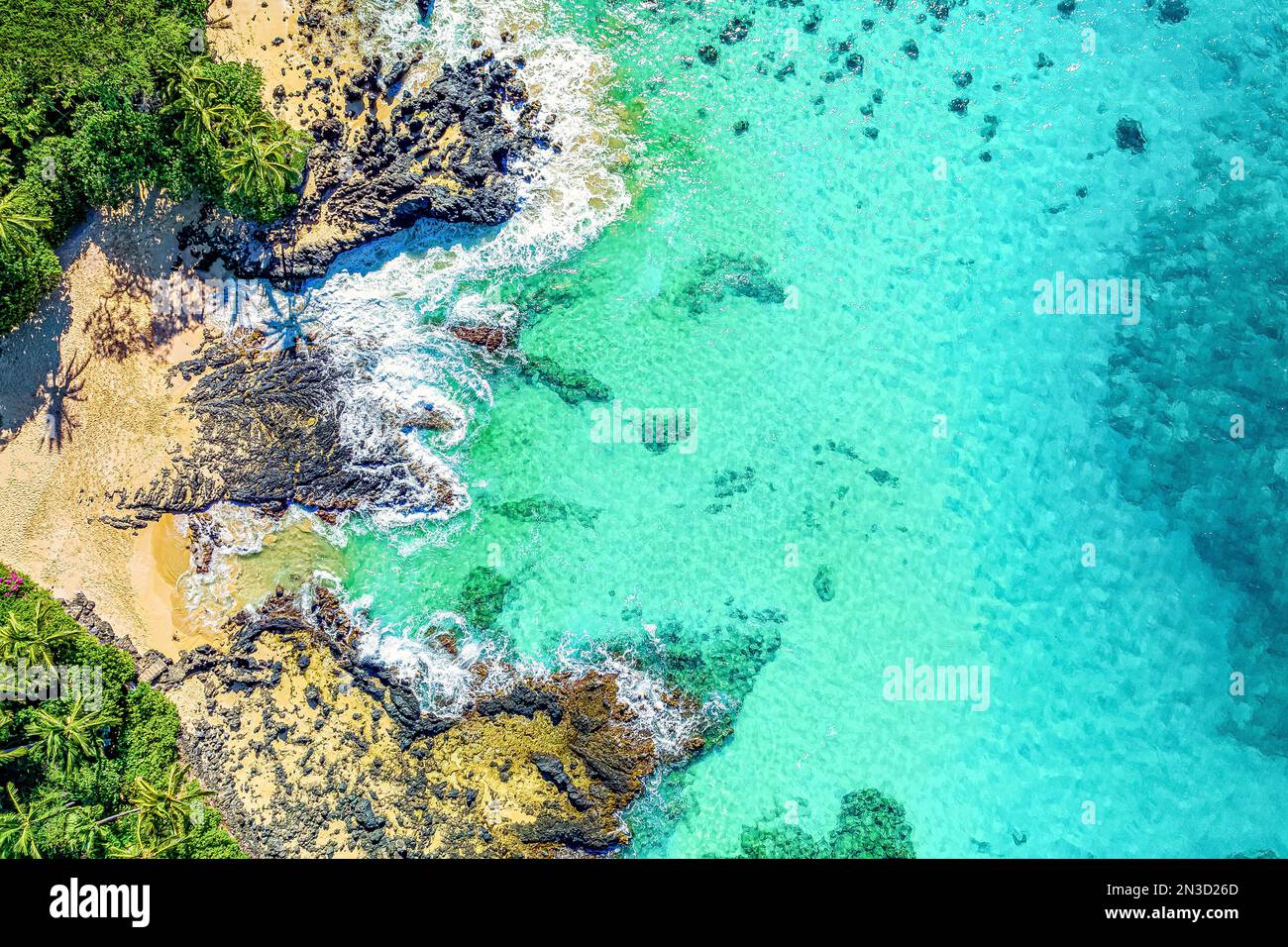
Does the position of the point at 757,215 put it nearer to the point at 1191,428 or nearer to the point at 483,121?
the point at 483,121

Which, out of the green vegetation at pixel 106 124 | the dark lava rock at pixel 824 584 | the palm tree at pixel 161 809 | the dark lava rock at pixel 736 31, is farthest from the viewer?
the dark lava rock at pixel 736 31

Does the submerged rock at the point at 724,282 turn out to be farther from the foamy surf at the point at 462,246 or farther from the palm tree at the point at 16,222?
the palm tree at the point at 16,222

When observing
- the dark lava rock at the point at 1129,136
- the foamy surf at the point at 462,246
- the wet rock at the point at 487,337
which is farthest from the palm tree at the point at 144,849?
the dark lava rock at the point at 1129,136

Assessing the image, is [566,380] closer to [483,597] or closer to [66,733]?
[483,597]

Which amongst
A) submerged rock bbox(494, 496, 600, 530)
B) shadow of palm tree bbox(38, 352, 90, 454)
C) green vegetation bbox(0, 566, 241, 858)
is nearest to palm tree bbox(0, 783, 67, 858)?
green vegetation bbox(0, 566, 241, 858)
